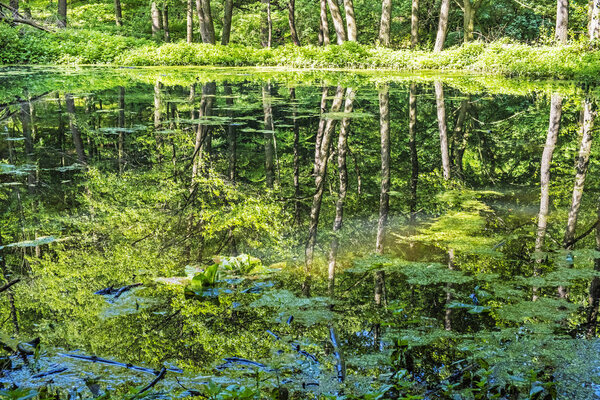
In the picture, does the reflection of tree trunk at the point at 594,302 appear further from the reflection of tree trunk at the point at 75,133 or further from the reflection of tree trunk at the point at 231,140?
the reflection of tree trunk at the point at 75,133

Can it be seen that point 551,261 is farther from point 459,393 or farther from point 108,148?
point 108,148

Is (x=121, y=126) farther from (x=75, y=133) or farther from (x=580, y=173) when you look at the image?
(x=580, y=173)

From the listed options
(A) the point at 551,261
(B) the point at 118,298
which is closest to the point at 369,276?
(A) the point at 551,261

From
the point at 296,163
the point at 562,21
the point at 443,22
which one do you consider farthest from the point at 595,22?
the point at 296,163

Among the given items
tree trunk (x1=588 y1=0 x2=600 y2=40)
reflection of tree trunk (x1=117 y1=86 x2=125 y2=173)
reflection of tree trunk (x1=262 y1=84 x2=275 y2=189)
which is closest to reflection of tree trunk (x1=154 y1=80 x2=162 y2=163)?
reflection of tree trunk (x1=117 y1=86 x2=125 y2=173)

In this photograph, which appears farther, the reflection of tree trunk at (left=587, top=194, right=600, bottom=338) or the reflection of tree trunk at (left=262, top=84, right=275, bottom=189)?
the reflection of tree trunk at (left=262, top=84, right=275, bottom=189)

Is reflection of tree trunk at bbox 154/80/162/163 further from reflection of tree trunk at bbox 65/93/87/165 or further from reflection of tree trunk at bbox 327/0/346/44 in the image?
reflection of tree trunk at bbox 327/0/346/44

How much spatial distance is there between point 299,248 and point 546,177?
12.0ft

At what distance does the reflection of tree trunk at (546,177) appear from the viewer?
427cm

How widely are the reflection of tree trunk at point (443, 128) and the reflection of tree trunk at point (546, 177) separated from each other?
1.15 meters

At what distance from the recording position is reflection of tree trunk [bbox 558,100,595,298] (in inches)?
174

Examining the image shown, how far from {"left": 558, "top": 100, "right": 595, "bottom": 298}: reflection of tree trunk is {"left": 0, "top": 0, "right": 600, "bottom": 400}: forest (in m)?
0.03

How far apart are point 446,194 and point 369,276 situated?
2.72 metres

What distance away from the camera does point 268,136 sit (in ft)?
29.1
